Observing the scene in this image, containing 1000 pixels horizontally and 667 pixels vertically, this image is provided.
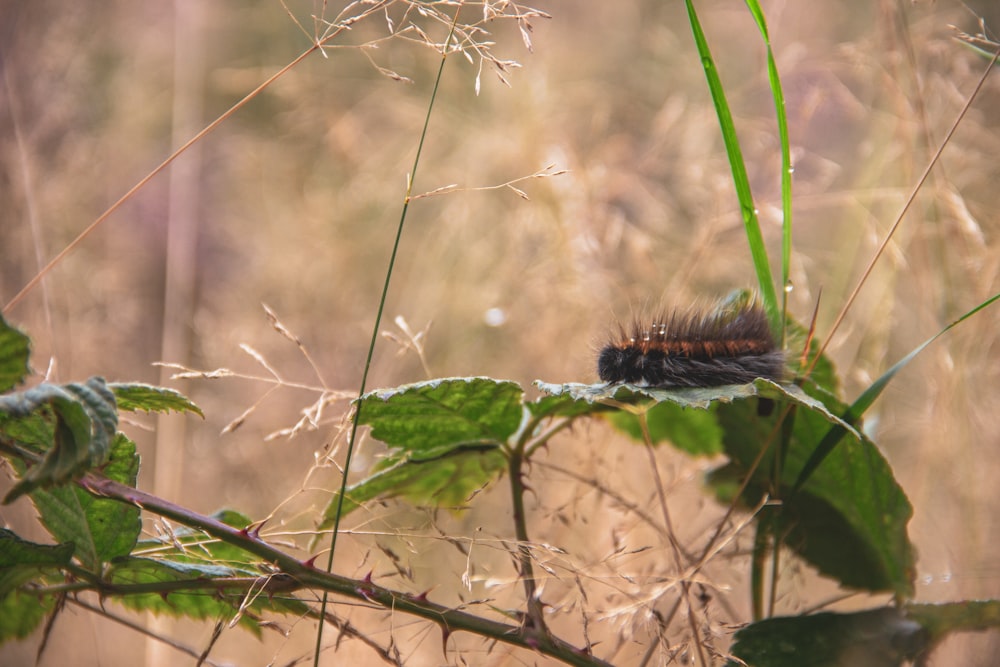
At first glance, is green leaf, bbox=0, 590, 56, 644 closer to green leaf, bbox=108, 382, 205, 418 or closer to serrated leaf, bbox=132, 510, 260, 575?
serrated leaf, bbox=132, 510, 260, 575

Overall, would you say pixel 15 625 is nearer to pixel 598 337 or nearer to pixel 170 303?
pixel 598 337

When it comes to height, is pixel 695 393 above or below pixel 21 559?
above

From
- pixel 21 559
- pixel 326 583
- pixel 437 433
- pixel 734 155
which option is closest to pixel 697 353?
pixel 734 155

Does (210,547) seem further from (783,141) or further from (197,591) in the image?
(783,141)

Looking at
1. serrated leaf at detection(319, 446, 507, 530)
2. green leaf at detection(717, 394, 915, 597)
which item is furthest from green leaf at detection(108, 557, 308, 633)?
green leaf at detection(717, 394, 915, 597)

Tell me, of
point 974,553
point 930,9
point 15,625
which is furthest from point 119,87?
point 974,553
